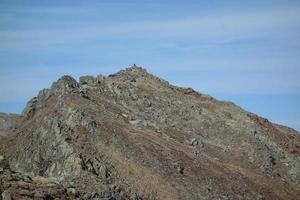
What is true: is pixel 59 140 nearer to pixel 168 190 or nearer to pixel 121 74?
pixel 168 190

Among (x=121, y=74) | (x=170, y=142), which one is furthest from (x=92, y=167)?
(x=121, y=74)

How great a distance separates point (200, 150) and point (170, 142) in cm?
380

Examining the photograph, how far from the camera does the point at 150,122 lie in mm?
45656

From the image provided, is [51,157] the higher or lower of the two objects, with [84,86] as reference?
lower

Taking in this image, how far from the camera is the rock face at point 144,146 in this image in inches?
1395

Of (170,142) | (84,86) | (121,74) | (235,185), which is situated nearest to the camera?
(235,185)

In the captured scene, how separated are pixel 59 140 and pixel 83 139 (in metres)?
1.79

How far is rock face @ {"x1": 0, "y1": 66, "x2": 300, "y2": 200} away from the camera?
116ft

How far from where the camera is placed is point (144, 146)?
128 ft

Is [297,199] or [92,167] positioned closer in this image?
[92,167]

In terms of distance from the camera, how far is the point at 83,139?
37.9m

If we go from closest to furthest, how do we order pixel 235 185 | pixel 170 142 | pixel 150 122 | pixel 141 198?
pixel 141 198 → pixel 235 185 → pixel 170 142 → pixel 150 122

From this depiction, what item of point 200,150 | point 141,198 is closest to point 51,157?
point 141,198

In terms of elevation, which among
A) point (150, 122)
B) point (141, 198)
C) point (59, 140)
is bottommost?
point (141, 198)
